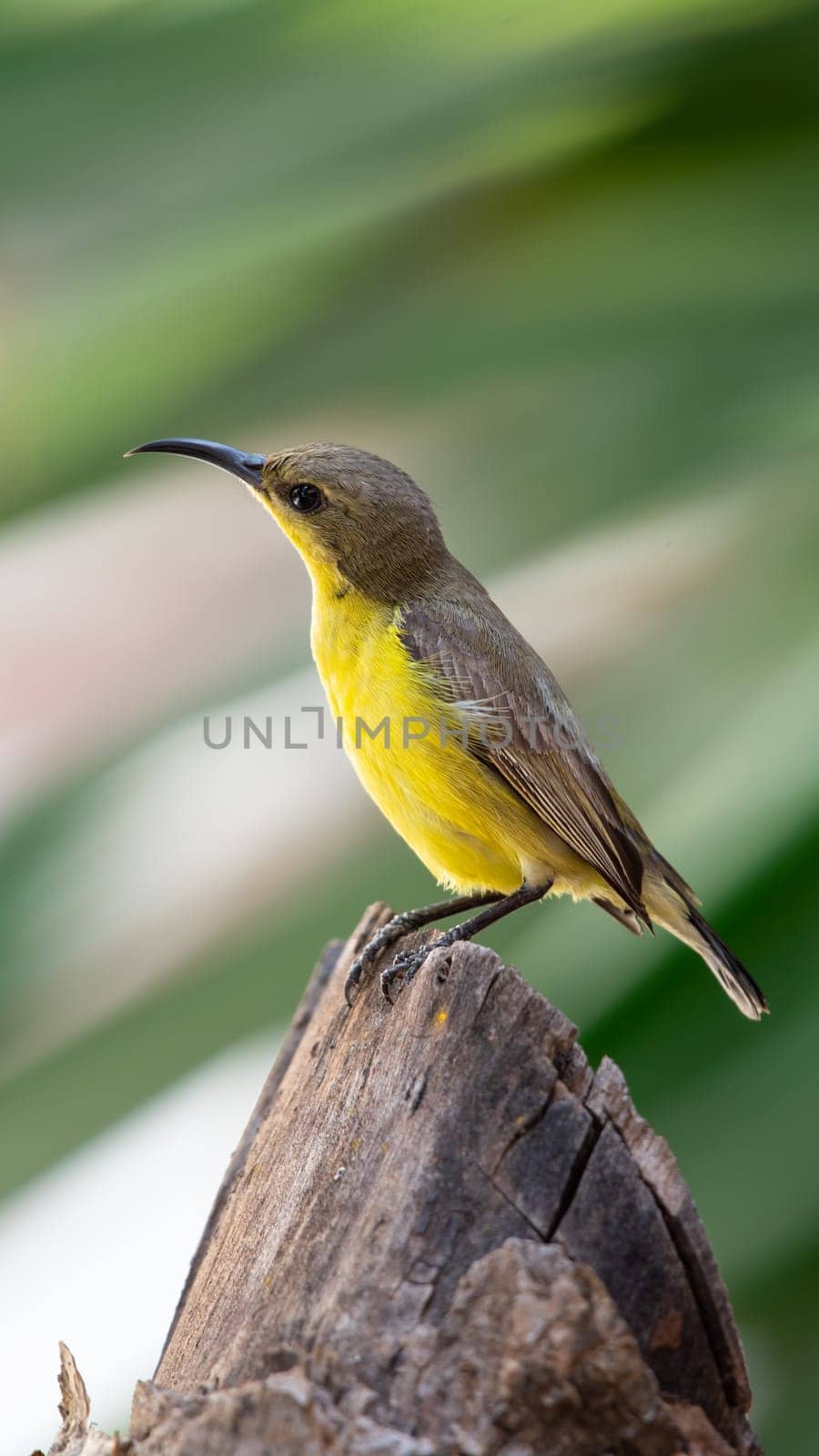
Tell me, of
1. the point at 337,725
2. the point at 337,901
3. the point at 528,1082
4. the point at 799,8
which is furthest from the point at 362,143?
the point at 528,1082

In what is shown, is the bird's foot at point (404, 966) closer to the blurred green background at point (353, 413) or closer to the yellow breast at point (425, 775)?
the yellow breast at point (425, 775)

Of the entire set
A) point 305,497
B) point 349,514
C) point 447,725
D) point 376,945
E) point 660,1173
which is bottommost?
point 660,1173

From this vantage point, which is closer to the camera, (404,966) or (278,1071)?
(404,966)

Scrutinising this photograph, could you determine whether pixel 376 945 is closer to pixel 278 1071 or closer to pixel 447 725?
pixel 278 1071

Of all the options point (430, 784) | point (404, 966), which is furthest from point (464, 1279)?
point (430, 784)

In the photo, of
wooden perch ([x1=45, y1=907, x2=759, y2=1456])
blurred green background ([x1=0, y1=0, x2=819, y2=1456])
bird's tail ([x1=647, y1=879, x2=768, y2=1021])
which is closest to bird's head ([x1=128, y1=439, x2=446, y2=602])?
blurred green background ([x1=0, y1=0, x2=819, y2=1456])

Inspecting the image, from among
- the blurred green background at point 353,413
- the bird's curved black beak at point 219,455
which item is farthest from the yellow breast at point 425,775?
the bird's curved black beak at point 219,455

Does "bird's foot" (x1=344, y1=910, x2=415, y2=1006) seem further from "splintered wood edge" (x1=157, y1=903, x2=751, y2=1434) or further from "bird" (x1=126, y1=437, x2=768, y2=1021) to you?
"splintered wood edge" (x1=157, y1=903, x2=751, y2=1434)
